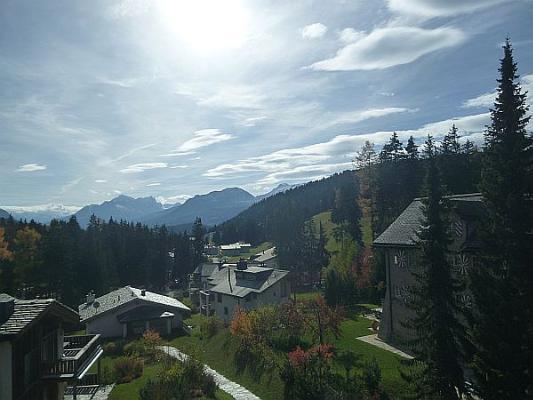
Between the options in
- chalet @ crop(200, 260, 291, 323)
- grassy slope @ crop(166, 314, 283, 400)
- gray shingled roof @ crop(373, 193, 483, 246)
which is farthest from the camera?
chalet @ crop(200, 260, 291, 323)

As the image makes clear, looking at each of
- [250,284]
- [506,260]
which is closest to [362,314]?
[250,284]

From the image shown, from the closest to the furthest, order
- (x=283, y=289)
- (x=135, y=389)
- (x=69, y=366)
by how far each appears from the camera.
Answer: (x=69, y=366), (x=135, y=389), (x=283, y=289)

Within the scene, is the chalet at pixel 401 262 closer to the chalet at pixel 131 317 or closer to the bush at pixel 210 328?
A: the bush at pixel 210 328

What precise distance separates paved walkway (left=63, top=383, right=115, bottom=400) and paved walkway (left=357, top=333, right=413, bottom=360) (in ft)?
65.4

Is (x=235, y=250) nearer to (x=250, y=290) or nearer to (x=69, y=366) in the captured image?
(x=250, y=290)

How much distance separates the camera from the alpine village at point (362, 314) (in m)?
17.8

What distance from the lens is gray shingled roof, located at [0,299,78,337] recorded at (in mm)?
16817

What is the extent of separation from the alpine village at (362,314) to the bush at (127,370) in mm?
87

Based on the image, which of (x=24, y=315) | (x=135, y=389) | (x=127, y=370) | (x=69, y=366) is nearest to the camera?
(x=24, y=315)

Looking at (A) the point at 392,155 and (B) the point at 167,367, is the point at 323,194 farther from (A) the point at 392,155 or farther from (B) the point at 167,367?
(B) the point at 167,367

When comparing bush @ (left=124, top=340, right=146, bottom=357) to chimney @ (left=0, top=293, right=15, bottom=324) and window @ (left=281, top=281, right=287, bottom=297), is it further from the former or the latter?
chimney @ (left=0, top=293, right=15, bottom=324)

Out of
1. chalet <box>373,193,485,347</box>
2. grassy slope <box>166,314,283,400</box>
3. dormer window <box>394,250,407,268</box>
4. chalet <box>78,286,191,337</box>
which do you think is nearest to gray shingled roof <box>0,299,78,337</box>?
grassy slope <box>166,314,283,400</box>

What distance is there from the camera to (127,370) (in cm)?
3369

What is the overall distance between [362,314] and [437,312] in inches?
1138
